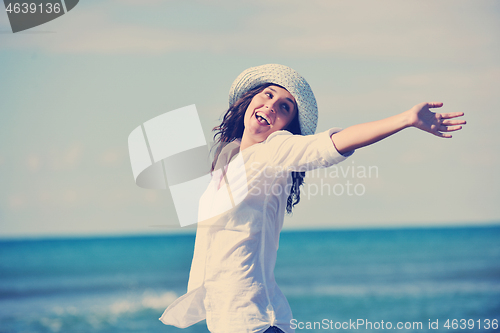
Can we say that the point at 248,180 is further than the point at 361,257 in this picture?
No

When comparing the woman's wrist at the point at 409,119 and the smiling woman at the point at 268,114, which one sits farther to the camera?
the smiling woman at the point at 268,114

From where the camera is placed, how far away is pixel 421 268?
18734 mm

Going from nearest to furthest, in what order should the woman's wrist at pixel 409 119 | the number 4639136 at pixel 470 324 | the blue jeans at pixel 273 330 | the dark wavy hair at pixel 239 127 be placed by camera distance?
the woman's wrist at pixel 409 119, the blue jeans at pixel 273 330, the dark wavy hair at pixel 239 127, the number 4639136 at pixel 470 324

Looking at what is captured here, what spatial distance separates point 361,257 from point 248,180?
2258cm

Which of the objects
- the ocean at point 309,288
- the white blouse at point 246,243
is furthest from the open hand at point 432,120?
the ocean at point 309,288

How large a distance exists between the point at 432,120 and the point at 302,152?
450mm

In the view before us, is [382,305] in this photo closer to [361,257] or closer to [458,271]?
[458,271]

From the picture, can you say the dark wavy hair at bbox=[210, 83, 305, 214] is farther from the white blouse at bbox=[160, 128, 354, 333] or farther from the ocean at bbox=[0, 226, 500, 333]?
the ocean at bbox=[0, 226, 500, 333]

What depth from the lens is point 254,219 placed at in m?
1.90

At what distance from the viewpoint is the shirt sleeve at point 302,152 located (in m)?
1.64

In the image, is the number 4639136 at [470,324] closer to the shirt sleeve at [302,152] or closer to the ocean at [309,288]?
the ocean at [309,288]

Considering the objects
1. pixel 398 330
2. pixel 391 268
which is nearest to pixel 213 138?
pixel 398 330

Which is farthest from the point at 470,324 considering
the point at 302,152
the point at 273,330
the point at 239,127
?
the point at 302,152

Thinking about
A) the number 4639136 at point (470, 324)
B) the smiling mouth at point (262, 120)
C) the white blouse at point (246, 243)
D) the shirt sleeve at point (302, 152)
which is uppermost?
the shirt sleeve at point (302, 152)
